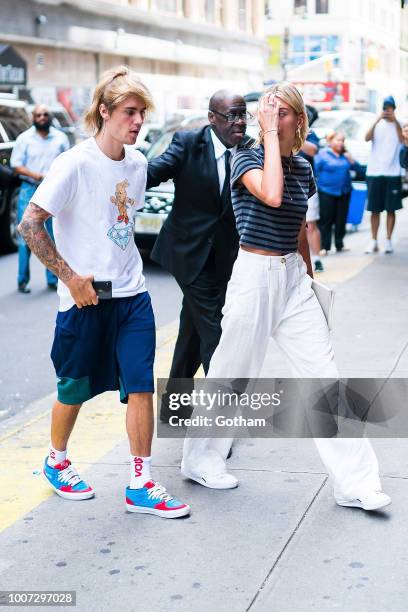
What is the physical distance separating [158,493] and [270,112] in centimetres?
169

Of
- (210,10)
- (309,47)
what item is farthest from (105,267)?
(309,47)

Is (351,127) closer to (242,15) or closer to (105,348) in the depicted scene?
(105,348)

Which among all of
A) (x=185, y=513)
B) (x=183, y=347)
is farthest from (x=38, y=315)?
(x=185, y=513)

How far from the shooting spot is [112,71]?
183 inches

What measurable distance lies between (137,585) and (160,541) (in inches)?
17.6

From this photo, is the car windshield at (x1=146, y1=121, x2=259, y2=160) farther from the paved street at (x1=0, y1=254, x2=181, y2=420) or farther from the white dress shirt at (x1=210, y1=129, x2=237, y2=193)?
the white dress shirt at (x1=210, y1=129, x2=237, y2=193)

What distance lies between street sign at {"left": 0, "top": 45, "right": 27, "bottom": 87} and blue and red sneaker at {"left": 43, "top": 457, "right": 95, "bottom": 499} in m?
24.2

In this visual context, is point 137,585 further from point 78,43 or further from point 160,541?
point 78,43

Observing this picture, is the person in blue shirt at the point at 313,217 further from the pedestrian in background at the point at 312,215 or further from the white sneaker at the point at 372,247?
the white sneaker at the point at 372,247

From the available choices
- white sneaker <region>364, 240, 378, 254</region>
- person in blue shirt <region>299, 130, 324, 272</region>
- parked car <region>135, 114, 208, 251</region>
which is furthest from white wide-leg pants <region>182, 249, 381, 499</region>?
white sneaker <region>364, 240, 378, 254</region>

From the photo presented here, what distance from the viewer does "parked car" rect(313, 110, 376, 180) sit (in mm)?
21438

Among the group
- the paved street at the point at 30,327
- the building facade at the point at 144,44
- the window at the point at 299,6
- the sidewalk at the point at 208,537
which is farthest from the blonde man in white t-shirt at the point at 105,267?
the window at the point at 299,6

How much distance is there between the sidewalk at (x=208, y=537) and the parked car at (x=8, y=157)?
25.0 feet

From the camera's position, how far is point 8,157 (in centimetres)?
1404
